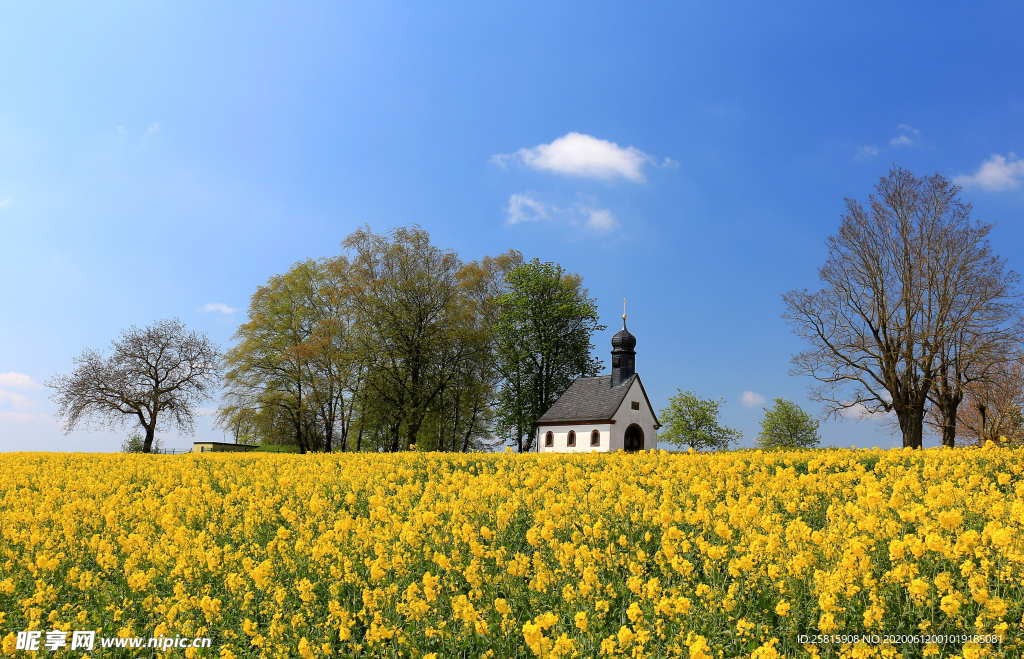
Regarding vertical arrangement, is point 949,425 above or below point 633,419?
below

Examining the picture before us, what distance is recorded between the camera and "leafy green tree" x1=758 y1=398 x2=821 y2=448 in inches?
2157

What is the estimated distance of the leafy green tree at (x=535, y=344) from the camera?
44.3 m

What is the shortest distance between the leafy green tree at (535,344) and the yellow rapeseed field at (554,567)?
3429cm

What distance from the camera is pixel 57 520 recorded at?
8.99 m

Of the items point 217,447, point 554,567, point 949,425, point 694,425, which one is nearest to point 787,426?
point 694,425

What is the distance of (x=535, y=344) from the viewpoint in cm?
4478

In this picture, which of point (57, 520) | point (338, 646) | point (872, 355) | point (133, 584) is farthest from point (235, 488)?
point (872, 355)

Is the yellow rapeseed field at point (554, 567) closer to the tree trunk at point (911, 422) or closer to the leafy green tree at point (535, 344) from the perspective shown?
the tree trunk at point (911, 422)

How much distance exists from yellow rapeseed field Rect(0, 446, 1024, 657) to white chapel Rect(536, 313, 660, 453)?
30.7 m

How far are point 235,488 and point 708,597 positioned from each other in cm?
771

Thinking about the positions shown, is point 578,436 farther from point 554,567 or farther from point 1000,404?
point 554,567

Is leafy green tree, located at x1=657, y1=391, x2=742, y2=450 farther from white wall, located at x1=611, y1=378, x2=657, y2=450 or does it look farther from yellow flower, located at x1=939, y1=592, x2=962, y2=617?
yellow flower, located at x1=939, y1=592, x2=962, y2=617

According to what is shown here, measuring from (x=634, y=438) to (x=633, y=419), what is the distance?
1.23 metres

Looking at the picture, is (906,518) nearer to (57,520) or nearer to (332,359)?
(57,520)
